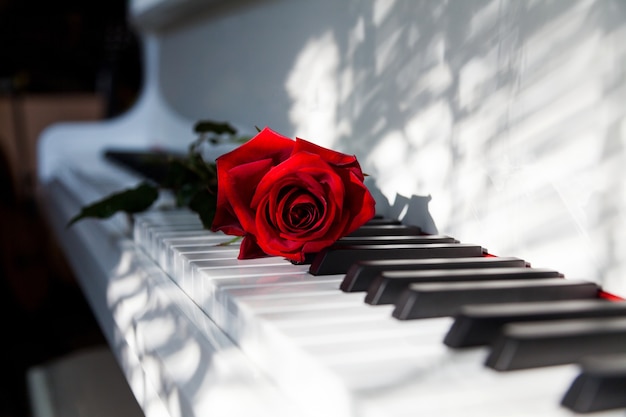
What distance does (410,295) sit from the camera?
1.89ft

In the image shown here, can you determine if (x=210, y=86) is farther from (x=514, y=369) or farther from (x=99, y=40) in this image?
(x=99, y=40)

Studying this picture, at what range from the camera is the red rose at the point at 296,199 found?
0.70 m

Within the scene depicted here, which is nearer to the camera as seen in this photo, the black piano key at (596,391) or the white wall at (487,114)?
the black piano key at (596,391)

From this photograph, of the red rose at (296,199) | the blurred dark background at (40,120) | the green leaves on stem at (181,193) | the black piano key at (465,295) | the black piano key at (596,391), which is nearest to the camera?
the black piano key at (596,391)

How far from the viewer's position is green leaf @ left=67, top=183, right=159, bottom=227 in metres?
1.15

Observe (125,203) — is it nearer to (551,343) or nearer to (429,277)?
(429,277)

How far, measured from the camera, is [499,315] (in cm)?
51

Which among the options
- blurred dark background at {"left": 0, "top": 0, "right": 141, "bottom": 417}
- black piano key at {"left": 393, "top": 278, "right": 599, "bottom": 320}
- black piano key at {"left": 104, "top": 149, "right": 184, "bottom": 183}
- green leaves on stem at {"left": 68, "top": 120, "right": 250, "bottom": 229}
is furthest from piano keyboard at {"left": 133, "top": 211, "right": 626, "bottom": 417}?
blurred dark background at {"left": 0, "top": 0, "right": 141, "bottom": 417}

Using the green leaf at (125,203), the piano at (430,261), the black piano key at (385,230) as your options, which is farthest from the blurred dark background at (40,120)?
the black piano key at (385,230)

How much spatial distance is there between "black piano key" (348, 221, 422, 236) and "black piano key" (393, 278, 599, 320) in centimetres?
25

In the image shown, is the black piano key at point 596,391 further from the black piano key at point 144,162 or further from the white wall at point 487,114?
the black piano key at point 144,162


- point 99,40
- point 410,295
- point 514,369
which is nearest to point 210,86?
point 410,295

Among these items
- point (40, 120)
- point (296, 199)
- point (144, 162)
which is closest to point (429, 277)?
point (296, 199)

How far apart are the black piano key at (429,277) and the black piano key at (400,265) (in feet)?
0.07
